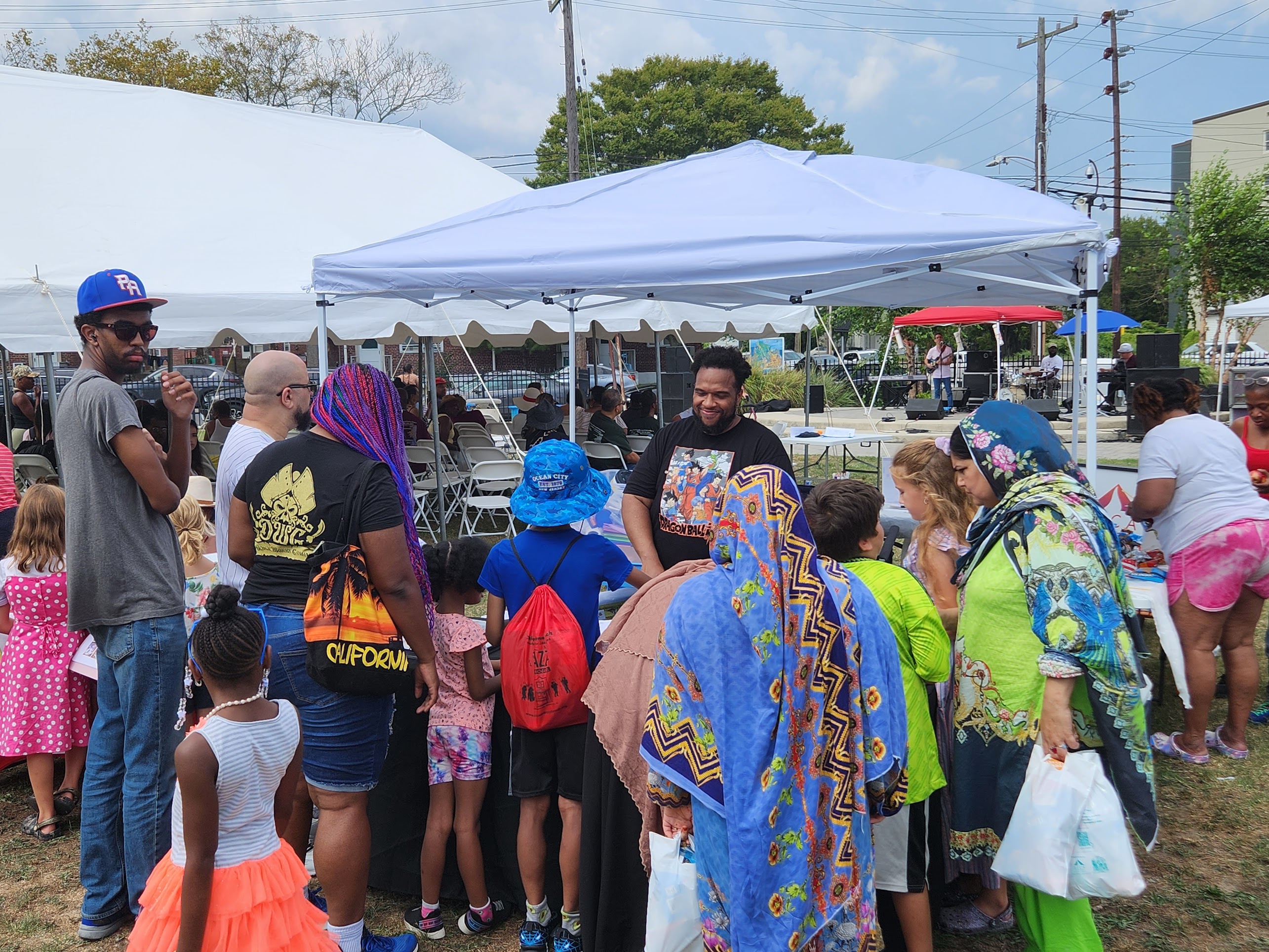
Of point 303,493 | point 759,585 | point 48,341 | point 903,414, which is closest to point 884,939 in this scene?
point 759,585

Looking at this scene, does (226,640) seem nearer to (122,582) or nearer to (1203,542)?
(122,582)

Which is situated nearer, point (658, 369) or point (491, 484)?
point (491, 484)

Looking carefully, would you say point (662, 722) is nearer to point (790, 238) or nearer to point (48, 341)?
point (790, 238)

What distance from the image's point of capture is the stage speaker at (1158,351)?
17.2 m

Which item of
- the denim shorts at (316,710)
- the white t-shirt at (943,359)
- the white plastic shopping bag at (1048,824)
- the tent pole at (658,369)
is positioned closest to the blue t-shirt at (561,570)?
the denim shorts at (316,710)

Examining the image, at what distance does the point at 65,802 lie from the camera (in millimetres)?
3973

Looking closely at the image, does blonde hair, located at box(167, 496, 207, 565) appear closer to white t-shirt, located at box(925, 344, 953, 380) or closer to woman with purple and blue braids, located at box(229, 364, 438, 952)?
woman with purple and blue braids, located at box(229, 364, 438, 952)

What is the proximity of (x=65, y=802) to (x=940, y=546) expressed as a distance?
3.74 meters

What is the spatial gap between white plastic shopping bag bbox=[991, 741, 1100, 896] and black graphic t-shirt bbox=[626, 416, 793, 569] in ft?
4.61

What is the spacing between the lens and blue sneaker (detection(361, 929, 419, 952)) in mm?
2891

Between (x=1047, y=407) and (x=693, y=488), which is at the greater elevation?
(x=693, y=488)

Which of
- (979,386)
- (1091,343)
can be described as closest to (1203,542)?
(1091,343)

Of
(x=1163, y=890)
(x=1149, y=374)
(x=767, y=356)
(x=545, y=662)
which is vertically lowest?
(x=1163, y=890)

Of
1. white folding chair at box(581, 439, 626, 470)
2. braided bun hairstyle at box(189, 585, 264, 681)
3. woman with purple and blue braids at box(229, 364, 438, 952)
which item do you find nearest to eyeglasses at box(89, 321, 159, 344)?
woman with purple and blue braids at box(229, 364, 438, 952)
